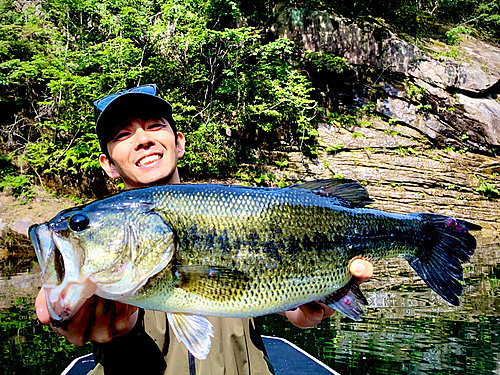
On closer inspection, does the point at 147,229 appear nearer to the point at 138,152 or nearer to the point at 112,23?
the point at 138,152

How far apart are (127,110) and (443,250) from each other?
2.45 m

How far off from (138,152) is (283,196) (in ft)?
4.49

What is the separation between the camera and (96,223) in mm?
1820

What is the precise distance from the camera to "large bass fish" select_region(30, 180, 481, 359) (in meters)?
1.74

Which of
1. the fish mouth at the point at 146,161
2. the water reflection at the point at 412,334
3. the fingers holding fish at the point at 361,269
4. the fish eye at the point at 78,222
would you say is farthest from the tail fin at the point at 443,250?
the water reflection at the point at 412,334

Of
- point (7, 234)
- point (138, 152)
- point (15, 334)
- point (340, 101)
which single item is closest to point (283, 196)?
point (138, 152)

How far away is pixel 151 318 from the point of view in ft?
8.95

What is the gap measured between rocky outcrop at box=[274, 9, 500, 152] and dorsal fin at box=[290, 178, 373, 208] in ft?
61.5

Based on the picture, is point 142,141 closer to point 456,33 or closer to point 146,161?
point 146,161

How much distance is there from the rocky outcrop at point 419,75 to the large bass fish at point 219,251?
1889 centimetres

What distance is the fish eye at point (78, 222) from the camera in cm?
177

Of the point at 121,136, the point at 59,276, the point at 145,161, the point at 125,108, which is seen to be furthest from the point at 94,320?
the point at 125,108

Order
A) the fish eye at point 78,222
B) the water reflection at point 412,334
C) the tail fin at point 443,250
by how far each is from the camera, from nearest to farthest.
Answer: the fish eye at point 78,222 → the tail fin at point 443,250 → the water reflection at point 412,334

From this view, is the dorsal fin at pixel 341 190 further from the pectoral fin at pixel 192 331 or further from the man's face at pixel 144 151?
the man's face at pixel 144 151
